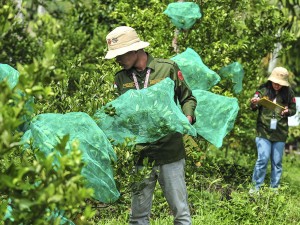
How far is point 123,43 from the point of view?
5137 mm

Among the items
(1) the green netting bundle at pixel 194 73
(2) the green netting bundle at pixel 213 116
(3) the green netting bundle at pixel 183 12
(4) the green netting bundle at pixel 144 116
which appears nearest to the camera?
(4) the green netting bundle at pixel 144 116

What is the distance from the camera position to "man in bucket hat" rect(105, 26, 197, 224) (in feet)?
17.0

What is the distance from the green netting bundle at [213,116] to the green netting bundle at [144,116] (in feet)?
3.08

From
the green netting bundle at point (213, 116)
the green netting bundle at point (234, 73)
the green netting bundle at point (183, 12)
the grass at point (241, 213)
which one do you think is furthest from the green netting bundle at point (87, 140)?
the green netting bundle at point (234, 73)

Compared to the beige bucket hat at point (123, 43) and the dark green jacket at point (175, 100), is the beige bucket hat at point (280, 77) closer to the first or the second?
the dark green jacket at point (175, 100)

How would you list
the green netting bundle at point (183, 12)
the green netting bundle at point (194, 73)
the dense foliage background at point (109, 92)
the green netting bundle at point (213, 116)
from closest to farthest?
the dense foliage background at point (109, 92) < the green netting bundle at point (213, 116) < the green netting bundle at point (194, 73) < the green netting bundle at point (183, 12)

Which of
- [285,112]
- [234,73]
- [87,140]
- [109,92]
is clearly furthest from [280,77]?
[87,140]

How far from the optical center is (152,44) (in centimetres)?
853

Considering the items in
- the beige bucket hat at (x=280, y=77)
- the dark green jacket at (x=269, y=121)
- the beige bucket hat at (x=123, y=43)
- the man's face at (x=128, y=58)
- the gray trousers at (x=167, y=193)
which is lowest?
the dark green jacket at (x=269, y=121)

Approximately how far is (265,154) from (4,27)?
598 centimetres

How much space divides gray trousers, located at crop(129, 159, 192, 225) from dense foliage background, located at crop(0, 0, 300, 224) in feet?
0.45

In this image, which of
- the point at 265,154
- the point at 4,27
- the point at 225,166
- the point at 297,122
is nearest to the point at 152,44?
the point at 265,154

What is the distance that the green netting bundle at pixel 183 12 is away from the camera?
7.88 meters

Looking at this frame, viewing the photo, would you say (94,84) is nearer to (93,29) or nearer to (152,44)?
(152,44)
